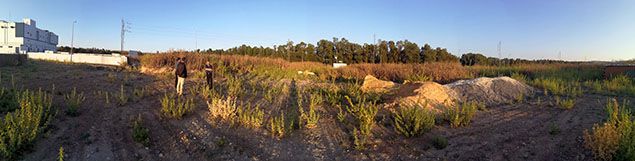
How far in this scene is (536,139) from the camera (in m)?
6.71

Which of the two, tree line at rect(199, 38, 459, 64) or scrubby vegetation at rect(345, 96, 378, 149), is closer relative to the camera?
scrubby vegetation at rect(345, 96, 378, 149)

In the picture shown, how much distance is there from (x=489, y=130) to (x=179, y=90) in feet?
27.6

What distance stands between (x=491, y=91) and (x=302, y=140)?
22.3 feet

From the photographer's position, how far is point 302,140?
734 centimetres

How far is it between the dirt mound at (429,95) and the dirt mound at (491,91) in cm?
60

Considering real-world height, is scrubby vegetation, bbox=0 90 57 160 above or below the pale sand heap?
below

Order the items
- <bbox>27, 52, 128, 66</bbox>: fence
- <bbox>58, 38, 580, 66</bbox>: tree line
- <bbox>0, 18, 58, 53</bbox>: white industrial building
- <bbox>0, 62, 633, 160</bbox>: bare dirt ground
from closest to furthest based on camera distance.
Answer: <bbox>0, 62, 633, 160</bbox>: bare dirt ground, <bbox>27, 52, 128, 66</bbox>: fence, <bbox>58, 38, 580, 66</bbox>: tree line, <bbox>0, 18, 58, 53</bbox>: white industrial building

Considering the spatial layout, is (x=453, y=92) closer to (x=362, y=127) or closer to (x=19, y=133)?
(x=362, y=127)

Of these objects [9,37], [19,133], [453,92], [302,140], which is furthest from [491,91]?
[9,37]

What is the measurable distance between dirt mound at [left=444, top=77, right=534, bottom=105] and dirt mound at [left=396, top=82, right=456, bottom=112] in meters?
0.60

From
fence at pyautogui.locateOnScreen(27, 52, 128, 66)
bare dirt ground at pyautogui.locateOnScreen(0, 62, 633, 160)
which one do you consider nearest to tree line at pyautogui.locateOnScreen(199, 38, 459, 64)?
fence at pyautogui.locateOnScreen(27, 52, 128, 66)

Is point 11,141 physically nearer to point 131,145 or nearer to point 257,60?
point 131,145

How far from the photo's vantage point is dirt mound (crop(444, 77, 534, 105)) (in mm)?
11000

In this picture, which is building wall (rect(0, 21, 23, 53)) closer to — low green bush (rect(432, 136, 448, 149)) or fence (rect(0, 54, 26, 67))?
fence (rect(0, 54, 26, 67))
